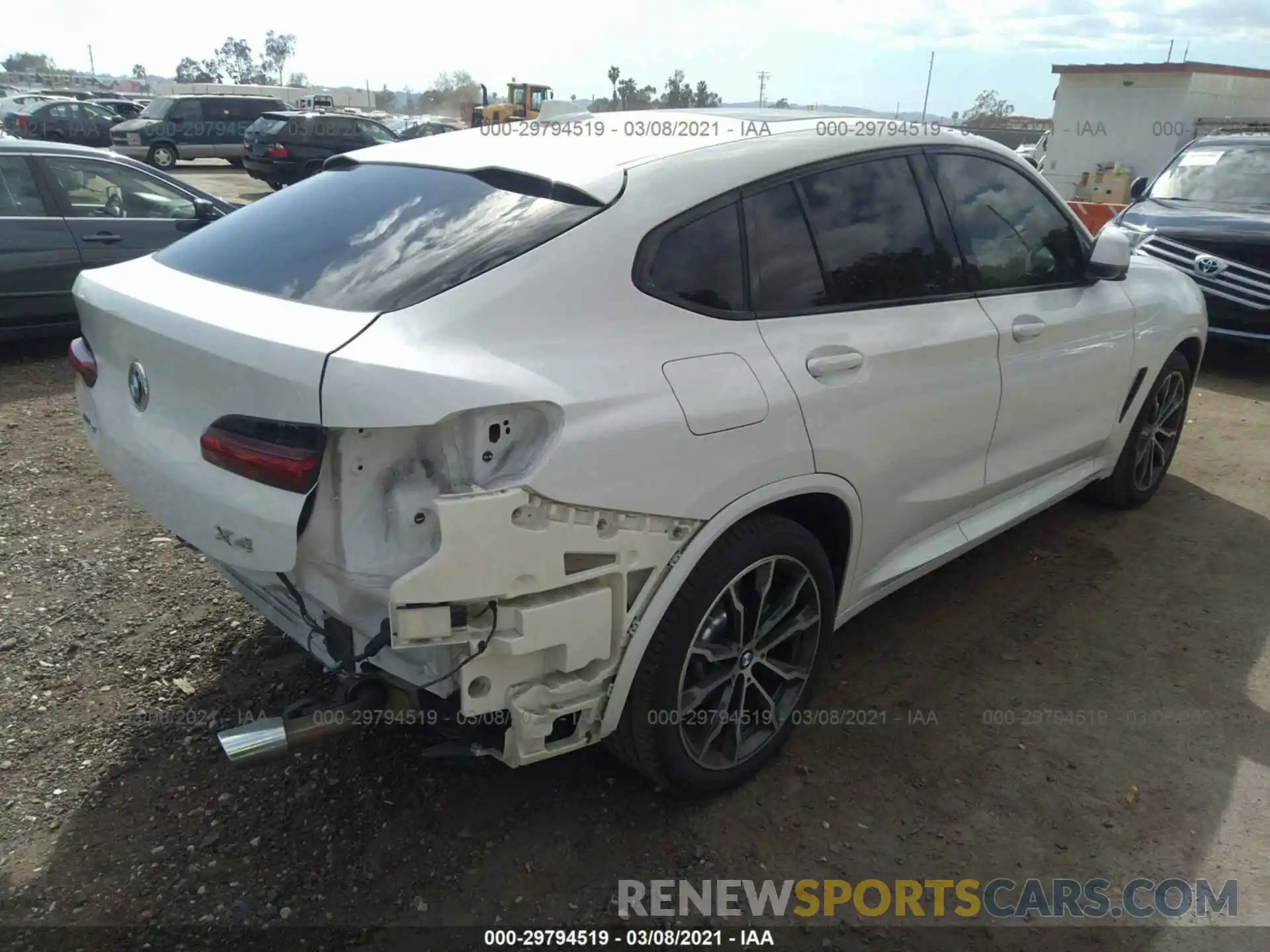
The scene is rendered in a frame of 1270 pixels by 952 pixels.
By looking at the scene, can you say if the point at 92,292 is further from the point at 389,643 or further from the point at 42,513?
the point at 42,513

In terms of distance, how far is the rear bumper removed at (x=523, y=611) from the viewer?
1913 mm

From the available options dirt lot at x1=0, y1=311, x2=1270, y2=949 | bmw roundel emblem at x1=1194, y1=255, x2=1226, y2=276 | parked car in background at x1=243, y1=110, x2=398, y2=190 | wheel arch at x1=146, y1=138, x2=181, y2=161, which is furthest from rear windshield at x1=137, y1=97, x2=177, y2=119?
bmw roundel emblem at x1=1194, y1=255, x2=1226, y2=276

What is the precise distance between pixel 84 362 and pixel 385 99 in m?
82.7

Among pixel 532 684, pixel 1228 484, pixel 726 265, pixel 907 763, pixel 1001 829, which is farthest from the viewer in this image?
pixel 1228 484

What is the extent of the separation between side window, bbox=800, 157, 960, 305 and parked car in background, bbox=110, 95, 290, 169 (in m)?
25.2

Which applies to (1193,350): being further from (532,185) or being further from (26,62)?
(26,62)

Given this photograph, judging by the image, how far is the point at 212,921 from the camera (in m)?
2.27

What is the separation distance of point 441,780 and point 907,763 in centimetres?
145

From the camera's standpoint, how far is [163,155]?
79.7ft

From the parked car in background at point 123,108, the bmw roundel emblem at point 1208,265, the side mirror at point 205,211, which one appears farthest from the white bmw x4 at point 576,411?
the parked car in background at point 123,108

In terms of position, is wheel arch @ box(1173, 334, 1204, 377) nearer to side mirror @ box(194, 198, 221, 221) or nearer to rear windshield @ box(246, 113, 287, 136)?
side mirror @ box(194, 198, 221, 221)

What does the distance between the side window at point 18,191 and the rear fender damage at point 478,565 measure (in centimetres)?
591

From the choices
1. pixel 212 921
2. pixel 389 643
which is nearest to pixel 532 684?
pixel 389 643

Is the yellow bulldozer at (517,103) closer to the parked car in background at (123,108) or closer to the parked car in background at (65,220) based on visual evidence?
the parked car in background at (123,108)
